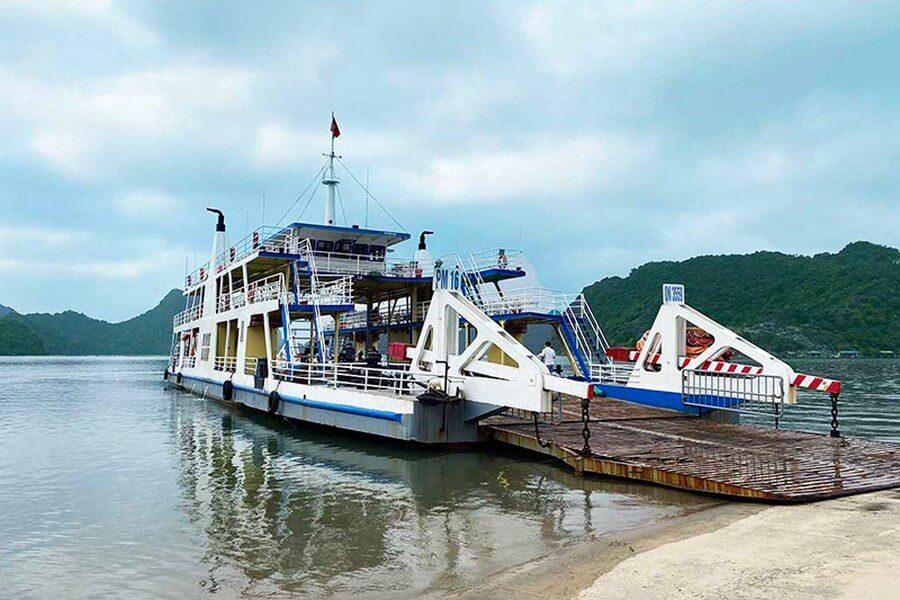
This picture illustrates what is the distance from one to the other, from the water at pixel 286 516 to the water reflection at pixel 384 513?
34 mm

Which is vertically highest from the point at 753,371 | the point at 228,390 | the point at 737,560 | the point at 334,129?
the point at 334,129

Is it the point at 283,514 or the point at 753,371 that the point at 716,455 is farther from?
the point at 283,514

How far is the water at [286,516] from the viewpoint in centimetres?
796

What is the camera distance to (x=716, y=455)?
12961mm

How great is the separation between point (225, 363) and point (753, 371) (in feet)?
72.9

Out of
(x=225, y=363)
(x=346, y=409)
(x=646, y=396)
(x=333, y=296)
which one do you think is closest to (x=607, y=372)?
(x=646, y=396)

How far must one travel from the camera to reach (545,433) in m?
15.3

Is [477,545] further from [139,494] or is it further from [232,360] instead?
[232,360]

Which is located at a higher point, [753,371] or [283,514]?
[753,371]

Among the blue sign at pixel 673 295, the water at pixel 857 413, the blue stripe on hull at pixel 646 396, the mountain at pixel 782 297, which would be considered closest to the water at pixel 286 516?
the blue stripe on hull at pixel 646 396

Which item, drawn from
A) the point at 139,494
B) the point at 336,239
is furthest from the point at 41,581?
the point at 336,239

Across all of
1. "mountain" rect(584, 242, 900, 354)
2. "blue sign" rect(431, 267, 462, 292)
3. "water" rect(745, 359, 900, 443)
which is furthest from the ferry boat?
"mountain" rect(584, 242, 900, 354)

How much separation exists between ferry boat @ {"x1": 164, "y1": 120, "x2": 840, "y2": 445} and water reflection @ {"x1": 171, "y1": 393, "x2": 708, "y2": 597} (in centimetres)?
149

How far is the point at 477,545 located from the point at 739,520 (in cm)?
370
